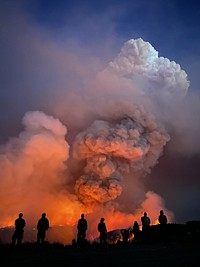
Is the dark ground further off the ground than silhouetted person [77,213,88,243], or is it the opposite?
silhouetted person [77,213,88,243]

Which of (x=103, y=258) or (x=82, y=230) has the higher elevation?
(x=82, y=230)

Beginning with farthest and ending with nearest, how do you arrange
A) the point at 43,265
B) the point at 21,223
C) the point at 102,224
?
the point at 102,224, the point at 21,223, the point at 43,265

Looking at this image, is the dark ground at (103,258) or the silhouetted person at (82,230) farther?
the silhouetted person at (82,230)

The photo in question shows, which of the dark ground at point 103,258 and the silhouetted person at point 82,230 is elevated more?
the silhouetted person at point 82,230

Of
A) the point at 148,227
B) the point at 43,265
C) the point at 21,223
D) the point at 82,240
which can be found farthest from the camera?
the point at 148,227

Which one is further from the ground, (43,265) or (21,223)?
(21,223)

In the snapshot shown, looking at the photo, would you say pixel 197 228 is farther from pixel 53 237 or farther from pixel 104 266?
pixel 53 237

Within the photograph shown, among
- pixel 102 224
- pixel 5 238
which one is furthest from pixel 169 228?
pixel 5 238

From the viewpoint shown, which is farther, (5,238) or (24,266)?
(5,238)

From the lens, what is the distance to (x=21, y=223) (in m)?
17.1

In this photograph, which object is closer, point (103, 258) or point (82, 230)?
point (103, 258)

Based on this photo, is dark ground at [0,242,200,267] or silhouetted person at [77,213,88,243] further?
silhouetted person at [77,213,88,243]

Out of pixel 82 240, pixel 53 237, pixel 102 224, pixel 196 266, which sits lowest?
pixel 196 266

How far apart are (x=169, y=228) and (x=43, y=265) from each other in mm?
15140
